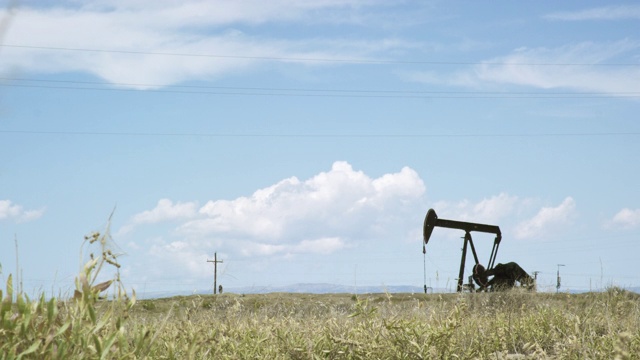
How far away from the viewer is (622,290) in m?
18.3

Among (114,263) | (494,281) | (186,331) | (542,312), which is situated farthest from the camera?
(494,281)

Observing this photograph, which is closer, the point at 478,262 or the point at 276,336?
the point at 276,336

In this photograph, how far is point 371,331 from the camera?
289 inches

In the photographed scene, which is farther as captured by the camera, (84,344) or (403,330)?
(403,330)

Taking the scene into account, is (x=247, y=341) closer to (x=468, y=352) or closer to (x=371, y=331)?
(x=371, y=331)

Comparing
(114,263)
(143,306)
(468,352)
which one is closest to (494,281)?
(143,306)

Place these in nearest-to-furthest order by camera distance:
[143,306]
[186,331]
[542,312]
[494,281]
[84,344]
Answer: [84,344] → [186,331] → [542,312] → [143,306] → [494,281]

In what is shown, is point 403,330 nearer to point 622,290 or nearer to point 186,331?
point 186,331

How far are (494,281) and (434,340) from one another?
20166 mm

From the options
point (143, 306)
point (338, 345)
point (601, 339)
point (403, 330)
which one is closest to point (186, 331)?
point (338, 345)

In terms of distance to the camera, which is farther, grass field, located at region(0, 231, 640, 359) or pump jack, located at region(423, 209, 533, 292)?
pump jack, located at region(423, 209, 533, 292)

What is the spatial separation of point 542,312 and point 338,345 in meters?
3.72

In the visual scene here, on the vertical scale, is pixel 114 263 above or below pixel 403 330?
above

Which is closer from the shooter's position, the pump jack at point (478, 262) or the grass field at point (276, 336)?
the grass field at point (276, 336)
